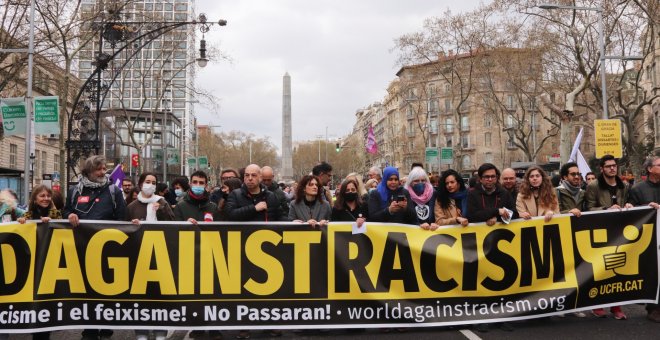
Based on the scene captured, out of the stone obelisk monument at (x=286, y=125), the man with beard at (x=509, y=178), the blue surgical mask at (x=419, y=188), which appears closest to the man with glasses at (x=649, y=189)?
the man with beard at (x=509, y=178)

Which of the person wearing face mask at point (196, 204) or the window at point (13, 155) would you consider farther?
the window at point (13, 155)

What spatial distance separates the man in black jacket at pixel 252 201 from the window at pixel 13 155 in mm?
42374

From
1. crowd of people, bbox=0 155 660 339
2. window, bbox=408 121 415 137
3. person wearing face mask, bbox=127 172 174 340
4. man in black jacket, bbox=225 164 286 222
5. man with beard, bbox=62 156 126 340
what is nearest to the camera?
man with beard, bbox=62 156 126 340

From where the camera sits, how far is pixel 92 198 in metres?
5.48

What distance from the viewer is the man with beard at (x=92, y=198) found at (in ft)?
17.8

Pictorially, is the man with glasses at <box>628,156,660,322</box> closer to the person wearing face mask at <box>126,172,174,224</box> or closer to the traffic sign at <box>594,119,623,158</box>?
the person wearing face mask at <box>126,172,174,224</box>

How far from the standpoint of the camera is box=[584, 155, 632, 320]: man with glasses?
6.13m

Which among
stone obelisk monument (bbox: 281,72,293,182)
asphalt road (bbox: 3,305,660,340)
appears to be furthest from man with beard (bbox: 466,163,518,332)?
stone obelisk monument (bbox: 281,72,293,182)

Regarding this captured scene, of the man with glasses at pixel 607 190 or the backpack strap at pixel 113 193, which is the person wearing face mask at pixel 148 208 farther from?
the man with glasses at pixel 607 190

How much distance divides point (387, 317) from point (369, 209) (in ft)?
3.81

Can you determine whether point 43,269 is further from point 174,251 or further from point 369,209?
point 369,209

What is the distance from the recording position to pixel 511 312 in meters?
5.52

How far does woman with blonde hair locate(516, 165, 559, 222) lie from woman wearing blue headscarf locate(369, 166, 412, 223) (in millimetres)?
1194

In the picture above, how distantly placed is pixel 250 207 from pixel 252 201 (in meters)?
0.20
